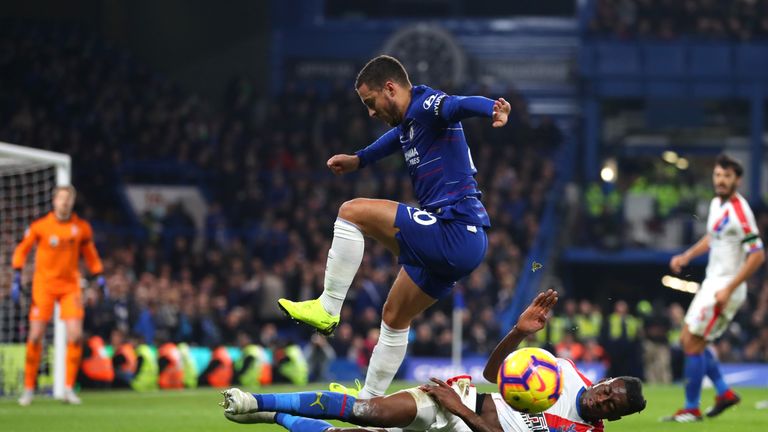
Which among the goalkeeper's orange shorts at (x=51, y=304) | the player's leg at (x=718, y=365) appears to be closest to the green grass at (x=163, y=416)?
the player's leg at (x=718, y=365)

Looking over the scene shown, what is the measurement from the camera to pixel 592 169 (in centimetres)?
3216

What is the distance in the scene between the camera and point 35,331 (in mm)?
13922

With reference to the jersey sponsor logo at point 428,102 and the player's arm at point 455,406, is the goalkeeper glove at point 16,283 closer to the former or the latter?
the jersey sponsor logo at point 428,102

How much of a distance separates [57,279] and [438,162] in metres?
7.01

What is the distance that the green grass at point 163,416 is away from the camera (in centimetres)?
1061

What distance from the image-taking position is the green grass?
10609 millimetres

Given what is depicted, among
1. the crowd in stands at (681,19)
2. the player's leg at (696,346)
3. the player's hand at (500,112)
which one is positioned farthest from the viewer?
the crowd in stands at (681,19)

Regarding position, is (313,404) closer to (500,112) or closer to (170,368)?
(500,112)

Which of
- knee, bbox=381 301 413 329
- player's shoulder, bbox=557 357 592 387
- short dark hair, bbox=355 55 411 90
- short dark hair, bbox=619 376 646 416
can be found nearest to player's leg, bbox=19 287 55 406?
knee, bbox=381 301 413 329

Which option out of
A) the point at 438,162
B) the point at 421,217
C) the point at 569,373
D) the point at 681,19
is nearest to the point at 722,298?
the point at 569,373

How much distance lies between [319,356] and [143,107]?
10094 millimetres

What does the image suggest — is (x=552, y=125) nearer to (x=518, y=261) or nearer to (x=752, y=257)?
(x=518, y=261)

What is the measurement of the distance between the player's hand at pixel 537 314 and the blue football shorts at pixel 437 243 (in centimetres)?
43

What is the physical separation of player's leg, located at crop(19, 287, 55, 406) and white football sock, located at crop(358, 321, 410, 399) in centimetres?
636
